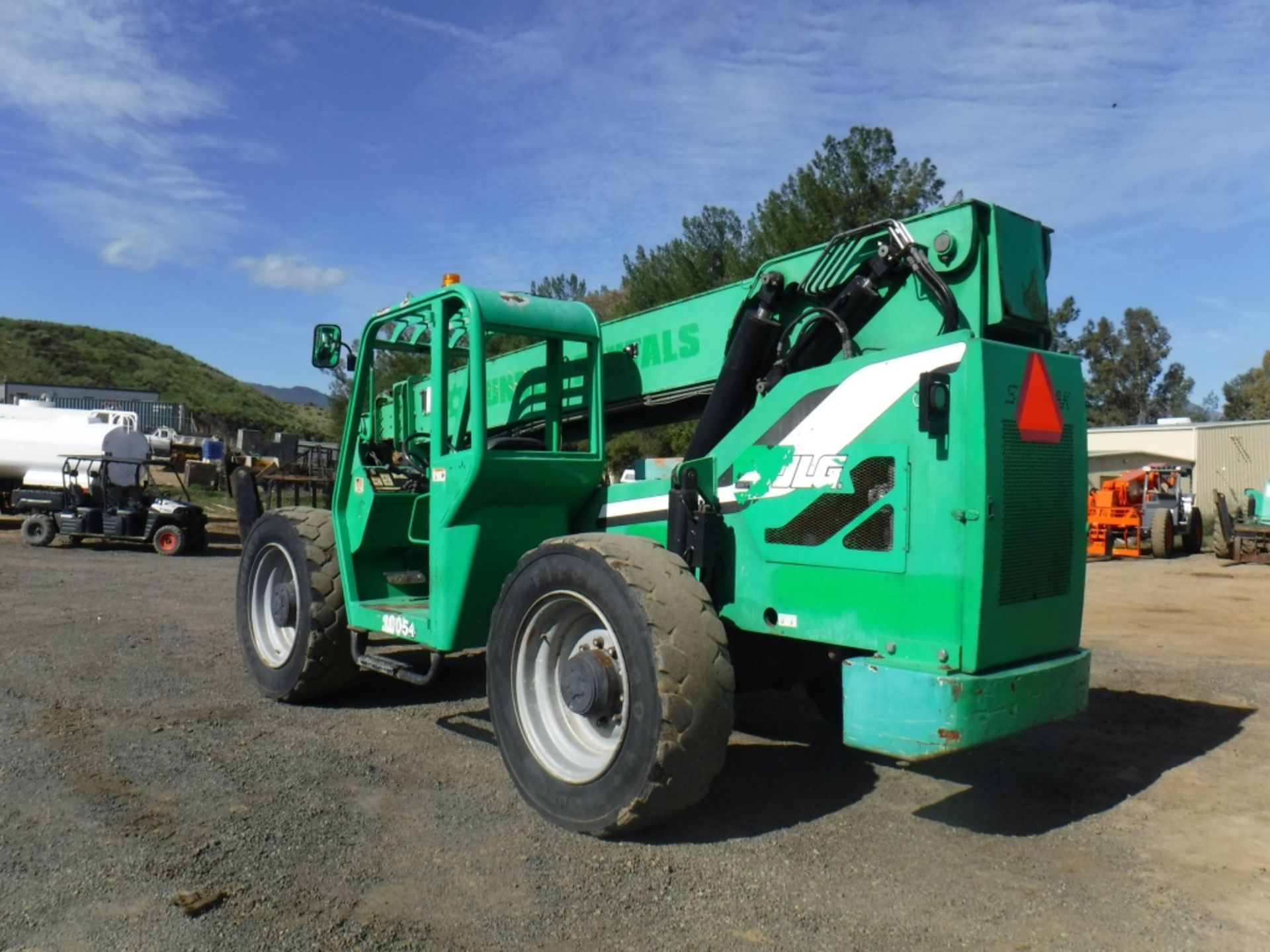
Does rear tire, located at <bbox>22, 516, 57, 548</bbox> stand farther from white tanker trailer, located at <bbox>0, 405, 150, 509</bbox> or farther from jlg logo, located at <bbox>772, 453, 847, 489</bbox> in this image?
jlg logo, located at <bbox>772, 453, 847, 489</bbox>

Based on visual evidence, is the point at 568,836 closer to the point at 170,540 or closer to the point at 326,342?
the point at 326,342

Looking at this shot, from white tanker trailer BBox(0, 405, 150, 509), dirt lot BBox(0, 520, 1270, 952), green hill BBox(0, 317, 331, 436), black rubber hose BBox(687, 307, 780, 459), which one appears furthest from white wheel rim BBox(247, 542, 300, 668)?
green hill BBox(0, 317, 331, 436)

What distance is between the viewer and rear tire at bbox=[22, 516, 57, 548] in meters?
20.1

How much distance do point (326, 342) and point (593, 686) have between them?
3.50 m

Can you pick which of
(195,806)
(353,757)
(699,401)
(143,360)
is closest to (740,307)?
(699,401)

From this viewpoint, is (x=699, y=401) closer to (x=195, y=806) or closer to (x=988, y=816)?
(x=988, y=816)

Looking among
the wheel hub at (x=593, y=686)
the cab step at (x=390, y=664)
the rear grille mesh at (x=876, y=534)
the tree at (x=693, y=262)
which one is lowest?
the cab step at (x=390, y=664)

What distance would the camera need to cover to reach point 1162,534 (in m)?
24.9

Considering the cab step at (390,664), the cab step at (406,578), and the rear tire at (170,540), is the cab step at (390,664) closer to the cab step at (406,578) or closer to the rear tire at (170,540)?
the cab step at (406,578)

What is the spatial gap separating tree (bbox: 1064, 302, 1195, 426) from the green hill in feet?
163

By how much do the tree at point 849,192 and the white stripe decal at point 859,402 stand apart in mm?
18824

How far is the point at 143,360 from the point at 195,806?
7856cm

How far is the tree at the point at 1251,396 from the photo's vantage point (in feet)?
200

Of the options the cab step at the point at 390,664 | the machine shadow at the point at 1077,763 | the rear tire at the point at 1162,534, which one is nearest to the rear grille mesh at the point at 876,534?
the machine shadow at the point at 1077,763
